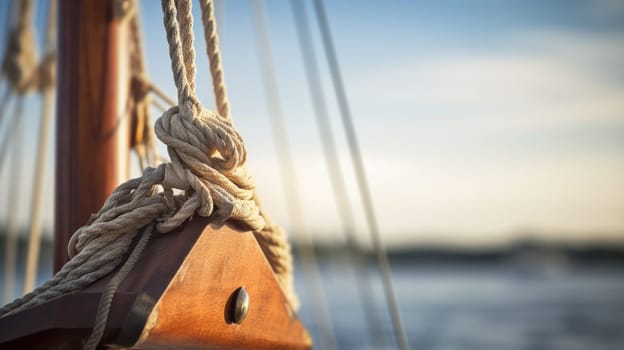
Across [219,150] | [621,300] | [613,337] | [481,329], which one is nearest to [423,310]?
[481,329]

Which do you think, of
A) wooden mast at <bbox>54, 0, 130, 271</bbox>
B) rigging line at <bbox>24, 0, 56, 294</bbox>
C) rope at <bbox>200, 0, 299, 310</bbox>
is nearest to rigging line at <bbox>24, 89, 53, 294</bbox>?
rigging line at <bbox>24, 0, 56, 294</bbox>

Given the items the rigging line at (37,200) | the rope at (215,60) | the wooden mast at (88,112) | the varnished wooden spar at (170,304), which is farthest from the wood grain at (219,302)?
the rigging line at (37,200)

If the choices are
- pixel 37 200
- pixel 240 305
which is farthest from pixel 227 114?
pixel 37 200

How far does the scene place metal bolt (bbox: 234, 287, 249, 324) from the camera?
2.54 ft

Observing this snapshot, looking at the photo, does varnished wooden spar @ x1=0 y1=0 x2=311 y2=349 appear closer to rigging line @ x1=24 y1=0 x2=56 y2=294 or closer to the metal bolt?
the metal bolt

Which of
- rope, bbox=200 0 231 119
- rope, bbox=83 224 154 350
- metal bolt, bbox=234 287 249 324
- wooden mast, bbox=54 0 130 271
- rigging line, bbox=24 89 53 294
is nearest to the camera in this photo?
rope, bbox=83 224 154 350

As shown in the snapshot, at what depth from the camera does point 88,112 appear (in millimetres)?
1062

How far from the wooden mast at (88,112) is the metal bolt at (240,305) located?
348 millimetres

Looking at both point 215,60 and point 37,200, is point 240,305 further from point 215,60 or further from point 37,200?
point 37,200

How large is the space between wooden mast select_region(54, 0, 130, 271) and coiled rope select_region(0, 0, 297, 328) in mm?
222

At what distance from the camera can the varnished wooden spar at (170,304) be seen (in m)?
0.67

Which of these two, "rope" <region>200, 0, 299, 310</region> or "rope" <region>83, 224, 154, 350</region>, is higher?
"rope" <region>200, 0, 299, 310</region>

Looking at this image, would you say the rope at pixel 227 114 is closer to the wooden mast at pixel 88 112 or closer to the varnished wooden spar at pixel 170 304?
the varnished wooden spar at pixel 170 304

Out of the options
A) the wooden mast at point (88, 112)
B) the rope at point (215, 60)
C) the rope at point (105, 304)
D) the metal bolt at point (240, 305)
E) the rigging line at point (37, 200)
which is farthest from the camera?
the rigging line at point (37, 200)
